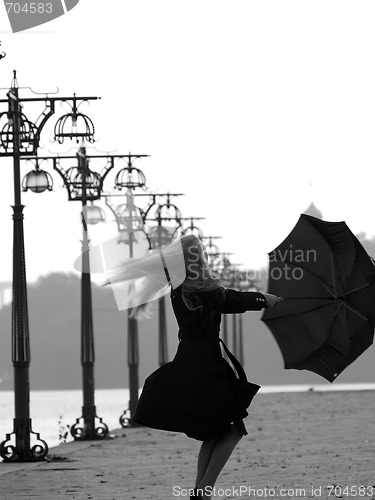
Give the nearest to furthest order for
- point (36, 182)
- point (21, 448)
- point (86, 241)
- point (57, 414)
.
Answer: point (21, 448) < point (36, 182) < point (86, 241) < point (57, 414)

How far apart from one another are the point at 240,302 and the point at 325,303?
2.03 meters

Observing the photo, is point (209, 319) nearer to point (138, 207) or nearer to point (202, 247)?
point (202, 247)

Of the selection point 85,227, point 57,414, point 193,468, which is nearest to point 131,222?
point 85,227

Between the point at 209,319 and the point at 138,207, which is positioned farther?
the point at 138,207

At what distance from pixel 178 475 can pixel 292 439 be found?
7.82 m

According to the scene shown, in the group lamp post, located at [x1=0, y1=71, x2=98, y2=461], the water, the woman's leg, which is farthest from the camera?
the water

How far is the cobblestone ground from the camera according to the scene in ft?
45.2

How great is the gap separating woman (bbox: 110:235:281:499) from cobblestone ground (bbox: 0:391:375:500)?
278 centimetres

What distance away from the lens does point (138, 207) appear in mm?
31062

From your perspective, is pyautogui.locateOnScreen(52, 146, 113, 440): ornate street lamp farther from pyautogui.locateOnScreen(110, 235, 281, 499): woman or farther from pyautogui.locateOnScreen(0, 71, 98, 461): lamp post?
pyautogui.locateOnScreen(110, 235, 281, 499): woman

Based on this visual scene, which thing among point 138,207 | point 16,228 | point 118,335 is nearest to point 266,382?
point 118,335

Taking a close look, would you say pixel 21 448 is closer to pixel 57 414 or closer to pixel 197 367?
pixel 197 367

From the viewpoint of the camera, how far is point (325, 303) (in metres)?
12.1

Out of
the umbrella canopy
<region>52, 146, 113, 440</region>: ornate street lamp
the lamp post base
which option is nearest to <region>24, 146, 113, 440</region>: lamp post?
<region>52, 146, 113, 440</region>: ornate street lamp
